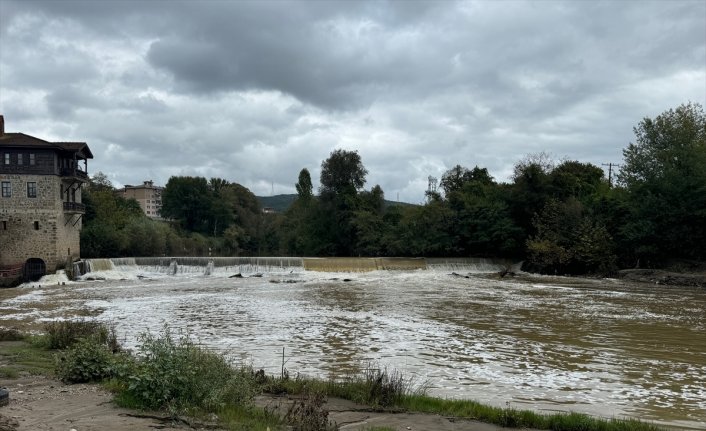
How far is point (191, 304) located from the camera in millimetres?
22703

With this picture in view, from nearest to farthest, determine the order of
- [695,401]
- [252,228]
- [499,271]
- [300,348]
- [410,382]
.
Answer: [695,401], [410,382], [300,348], [499,271], [252,228]

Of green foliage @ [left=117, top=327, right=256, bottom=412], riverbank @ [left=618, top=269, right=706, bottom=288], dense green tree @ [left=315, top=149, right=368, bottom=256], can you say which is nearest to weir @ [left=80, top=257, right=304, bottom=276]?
dense green tree @ [left=315, top=149, right=368, bottom=256]

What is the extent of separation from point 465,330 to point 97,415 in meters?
11.8

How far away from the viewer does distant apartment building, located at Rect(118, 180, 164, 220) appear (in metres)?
145

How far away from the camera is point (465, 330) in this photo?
53.7ft

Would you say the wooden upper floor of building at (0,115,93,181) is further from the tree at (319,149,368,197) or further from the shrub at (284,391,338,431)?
the shrub at (284,391,338,431)

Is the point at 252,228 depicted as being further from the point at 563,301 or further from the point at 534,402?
the point at 534,402

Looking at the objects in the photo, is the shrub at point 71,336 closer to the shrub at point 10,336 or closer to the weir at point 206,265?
the shrub at point 10,336

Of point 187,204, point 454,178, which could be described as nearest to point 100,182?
point 187,204

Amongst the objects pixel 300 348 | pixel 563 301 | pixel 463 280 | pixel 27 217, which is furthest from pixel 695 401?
pixel 27 217

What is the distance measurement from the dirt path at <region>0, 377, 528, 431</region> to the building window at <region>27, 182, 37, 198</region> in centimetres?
3169

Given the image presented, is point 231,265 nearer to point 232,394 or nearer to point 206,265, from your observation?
point 206,265

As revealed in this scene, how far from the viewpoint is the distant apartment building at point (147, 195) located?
145m

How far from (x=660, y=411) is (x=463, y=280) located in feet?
90.9
